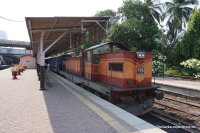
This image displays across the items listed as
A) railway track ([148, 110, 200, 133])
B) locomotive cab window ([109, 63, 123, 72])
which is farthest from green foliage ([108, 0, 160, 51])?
railway track ([148, 110, 200, 133])

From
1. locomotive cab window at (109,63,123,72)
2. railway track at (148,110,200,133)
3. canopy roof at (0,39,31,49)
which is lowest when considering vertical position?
railway track at (148,110,200,133)

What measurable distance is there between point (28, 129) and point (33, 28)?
803 centimetres

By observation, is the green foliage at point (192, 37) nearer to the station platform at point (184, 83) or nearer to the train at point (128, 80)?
the station platform at point (184, 83)

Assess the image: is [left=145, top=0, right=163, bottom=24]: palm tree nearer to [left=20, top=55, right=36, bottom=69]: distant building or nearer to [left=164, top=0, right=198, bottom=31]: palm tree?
[left=164, top=0, right=198, bottom=31]: palm tree

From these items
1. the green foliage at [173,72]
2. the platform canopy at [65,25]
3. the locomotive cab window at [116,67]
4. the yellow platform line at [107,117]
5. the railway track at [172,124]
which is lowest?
the railway track at [172,124]

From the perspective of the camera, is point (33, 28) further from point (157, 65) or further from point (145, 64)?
point (157, 65)

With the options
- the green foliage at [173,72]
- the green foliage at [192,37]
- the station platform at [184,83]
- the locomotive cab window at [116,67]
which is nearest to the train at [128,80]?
the locomotive cab window at [116,67]

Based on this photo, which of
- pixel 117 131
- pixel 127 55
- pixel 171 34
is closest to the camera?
pixel 117 131

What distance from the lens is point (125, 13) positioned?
31281 millimetres

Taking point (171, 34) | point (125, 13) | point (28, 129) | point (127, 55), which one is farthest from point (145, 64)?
point (171, 34)

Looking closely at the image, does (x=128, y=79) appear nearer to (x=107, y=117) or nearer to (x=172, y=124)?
(x=172, y=124)

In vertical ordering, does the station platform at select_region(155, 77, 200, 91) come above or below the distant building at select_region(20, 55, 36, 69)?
below

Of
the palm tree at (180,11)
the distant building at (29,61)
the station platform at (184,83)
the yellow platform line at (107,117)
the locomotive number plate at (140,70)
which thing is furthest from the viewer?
Result: the distant building at (29,61)

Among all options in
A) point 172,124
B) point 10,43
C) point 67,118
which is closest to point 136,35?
point 172,124
